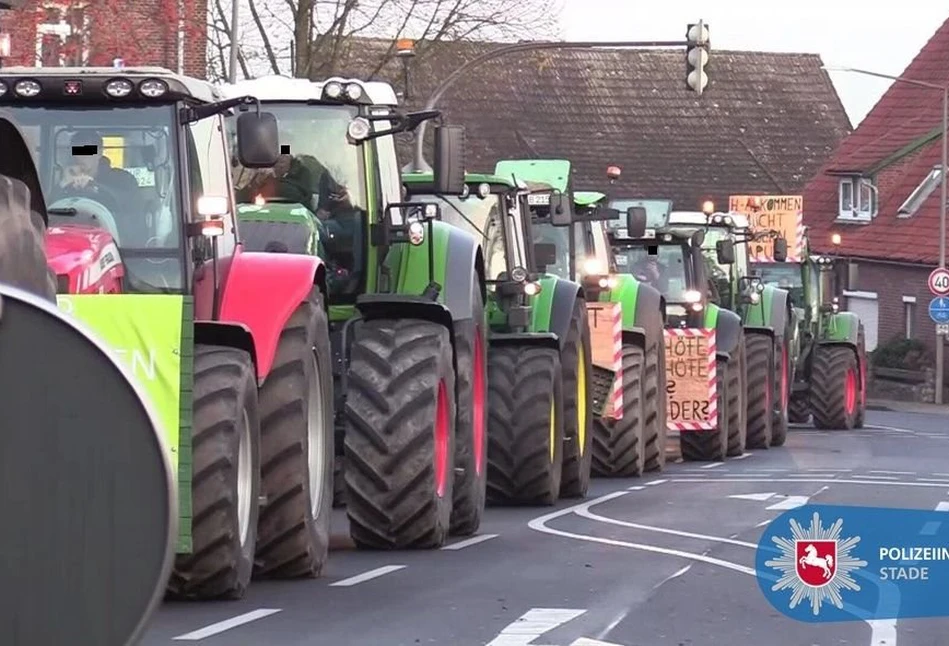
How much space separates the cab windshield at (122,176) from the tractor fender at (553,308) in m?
7.45

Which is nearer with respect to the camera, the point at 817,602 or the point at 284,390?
the point at 817,602

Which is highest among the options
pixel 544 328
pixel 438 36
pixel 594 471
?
pixel 438 36

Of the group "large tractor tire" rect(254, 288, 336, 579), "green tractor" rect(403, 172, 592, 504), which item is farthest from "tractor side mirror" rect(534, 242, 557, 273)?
"large tractor tire" rect(254, 288, 336, 579)

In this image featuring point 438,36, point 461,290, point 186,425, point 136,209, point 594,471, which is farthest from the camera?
point 438,36

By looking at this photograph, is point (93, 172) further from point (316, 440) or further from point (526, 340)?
point (526, 340)

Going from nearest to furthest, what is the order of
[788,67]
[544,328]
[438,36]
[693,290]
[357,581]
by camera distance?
[357,581] → [544,328] → [693,290] → [438,36] → [788,67]

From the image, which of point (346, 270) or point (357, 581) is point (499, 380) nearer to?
point (346, 270)

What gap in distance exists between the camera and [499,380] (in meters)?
16.5

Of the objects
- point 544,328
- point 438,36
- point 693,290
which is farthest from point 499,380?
point 438,36

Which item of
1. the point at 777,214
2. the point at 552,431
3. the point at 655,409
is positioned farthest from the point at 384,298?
the point at 777,214

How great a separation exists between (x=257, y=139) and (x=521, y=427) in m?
6.57

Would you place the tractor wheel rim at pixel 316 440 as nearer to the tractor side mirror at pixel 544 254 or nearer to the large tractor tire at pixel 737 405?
the tractor side mirror at pixel 544 254

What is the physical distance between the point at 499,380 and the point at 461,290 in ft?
9.63

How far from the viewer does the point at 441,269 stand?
1370cm
